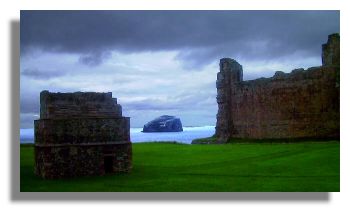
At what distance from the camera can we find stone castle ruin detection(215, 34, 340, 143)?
1572 centimetres

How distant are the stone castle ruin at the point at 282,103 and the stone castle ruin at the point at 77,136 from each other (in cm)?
608

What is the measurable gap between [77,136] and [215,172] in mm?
3558

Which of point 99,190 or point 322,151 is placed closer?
point 99,190

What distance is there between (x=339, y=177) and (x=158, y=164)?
4484mm

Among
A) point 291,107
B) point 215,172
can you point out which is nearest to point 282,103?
point 291,107

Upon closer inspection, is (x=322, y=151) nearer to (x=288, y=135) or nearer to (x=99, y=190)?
(x=288, y=135)

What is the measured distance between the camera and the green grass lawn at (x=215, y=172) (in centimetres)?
1083

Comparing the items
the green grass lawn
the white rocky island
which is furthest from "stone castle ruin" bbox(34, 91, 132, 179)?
the white rocky island

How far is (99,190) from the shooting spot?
35.6 ft
